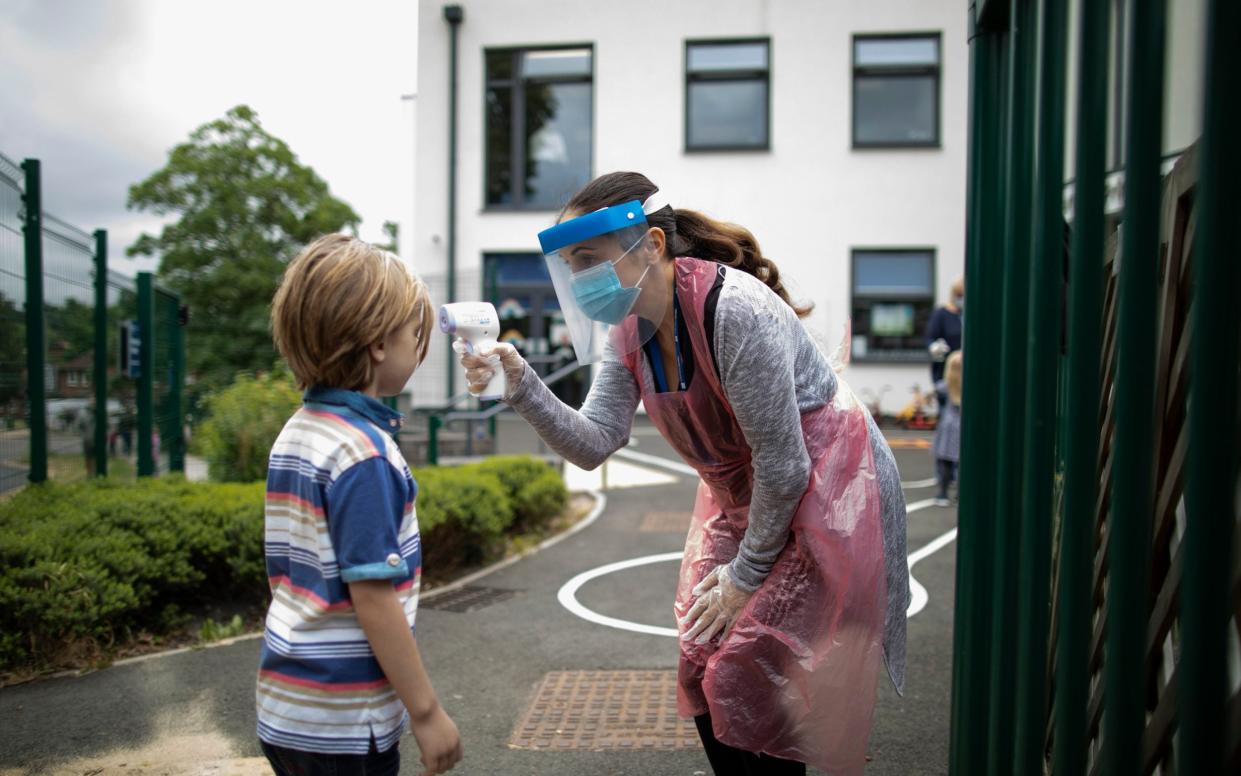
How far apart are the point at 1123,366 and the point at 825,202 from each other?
1541 cm

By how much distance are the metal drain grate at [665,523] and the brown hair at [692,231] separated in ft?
16.4

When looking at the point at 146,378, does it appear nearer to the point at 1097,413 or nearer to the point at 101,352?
the point at 101,352

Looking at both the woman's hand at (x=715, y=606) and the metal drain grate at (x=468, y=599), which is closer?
the woman's hand at (x=715, y=606)

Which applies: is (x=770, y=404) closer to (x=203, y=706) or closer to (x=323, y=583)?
(x=323, y=583)

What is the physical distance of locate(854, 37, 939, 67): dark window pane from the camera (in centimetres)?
1614

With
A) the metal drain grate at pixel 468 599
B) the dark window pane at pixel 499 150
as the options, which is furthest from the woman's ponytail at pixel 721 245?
the dark window pane at pixel 499 150

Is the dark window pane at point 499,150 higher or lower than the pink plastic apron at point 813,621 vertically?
higher

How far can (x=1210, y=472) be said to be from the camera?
111 centimetres

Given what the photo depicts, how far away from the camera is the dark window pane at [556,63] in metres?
16.5

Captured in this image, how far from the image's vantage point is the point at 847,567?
7.11ft

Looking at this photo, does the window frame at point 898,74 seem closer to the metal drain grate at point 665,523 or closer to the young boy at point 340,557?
the metal drain grate at point 665,523

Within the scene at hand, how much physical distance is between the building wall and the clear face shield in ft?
45.7

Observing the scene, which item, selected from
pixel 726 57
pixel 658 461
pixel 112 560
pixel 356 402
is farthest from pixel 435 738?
pixel 726 57

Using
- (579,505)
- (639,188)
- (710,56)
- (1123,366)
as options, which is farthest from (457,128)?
(1123,366)
